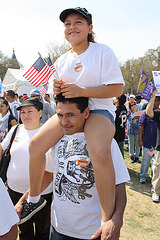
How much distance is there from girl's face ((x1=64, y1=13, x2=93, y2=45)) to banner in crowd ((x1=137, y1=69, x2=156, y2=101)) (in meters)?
2.62

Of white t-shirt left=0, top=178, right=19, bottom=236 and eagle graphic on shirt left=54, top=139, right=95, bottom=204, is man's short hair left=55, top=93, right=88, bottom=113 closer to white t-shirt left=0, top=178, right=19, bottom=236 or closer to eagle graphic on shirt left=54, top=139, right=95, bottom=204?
eagle graphic on shirt left=54, top=139, right=95, bottom=204

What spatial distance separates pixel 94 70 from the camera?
1.90 m

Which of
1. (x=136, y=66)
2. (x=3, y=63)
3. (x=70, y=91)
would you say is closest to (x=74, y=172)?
(x=70, y=91)

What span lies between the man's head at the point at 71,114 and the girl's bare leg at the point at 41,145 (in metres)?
0.13

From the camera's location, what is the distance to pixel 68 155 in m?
1.91

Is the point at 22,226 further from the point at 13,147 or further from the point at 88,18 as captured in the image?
the point at 88,18

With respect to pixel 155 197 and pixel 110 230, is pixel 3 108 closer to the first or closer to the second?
pixel 110 230

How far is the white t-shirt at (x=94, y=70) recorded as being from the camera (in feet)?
6.20

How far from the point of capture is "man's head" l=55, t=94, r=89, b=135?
71.8 inches

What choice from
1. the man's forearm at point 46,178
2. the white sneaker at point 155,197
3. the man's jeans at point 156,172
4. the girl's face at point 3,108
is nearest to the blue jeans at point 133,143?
the man's jeans at point 156,172

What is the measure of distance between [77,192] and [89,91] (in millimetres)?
893

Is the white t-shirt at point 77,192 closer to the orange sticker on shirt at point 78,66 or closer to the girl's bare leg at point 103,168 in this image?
the girl's bare leg at point 103,168

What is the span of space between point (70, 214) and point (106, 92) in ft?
3.69

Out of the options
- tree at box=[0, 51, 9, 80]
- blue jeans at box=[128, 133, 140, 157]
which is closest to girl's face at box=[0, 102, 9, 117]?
blue jeans at box=[128, 133, 140, 157]
